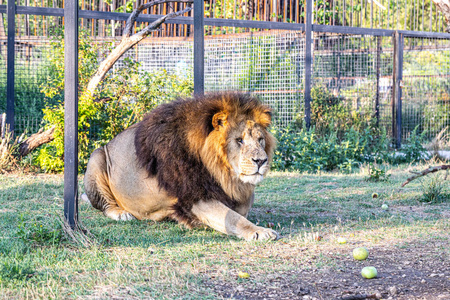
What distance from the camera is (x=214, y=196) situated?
4.64 meters

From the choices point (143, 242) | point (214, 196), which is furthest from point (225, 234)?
point (143, 242)

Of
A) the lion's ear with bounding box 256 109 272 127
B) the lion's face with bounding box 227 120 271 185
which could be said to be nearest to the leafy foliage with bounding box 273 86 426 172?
the lion's ear with bounding box 256 109 272 127

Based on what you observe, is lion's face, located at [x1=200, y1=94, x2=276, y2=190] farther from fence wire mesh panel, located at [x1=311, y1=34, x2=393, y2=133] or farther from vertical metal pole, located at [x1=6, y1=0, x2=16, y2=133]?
fence wire mesh panel, located at [x1=311, y1=34, x2=393, y2=133]

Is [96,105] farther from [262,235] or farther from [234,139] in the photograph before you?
[262,235]

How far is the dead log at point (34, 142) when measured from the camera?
879cm

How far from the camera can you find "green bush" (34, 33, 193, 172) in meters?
8.73

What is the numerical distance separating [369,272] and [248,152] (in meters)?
1.49

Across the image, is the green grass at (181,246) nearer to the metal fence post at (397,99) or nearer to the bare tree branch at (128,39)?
the bare tree branch at (128,39)

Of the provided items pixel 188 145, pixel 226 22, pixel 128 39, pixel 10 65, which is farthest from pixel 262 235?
pixel 226 22

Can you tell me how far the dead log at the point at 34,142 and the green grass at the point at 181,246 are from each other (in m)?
2.18

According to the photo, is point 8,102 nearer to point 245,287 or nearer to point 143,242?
point 143,242

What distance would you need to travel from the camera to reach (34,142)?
884 centimetres

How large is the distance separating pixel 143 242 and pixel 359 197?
3474 mm

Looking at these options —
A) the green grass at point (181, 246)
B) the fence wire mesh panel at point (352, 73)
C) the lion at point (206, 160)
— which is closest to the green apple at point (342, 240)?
the green grass at point (181, 246)
